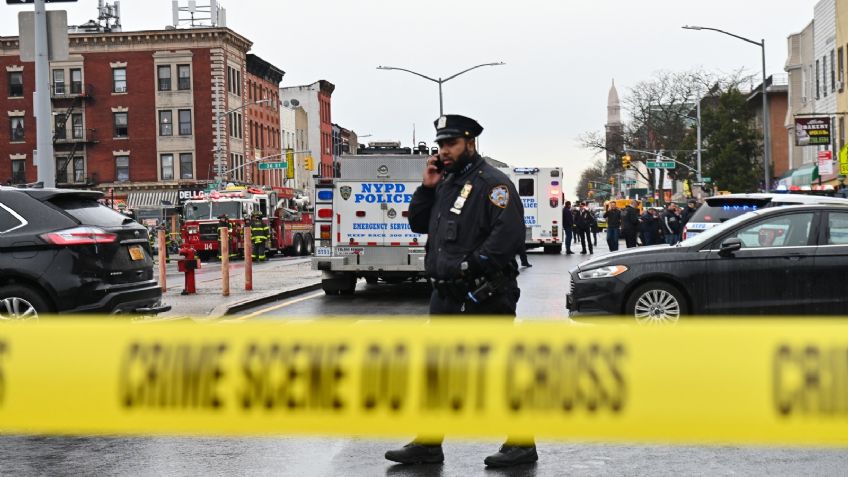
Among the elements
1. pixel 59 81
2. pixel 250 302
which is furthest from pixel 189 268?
pixel 59 81

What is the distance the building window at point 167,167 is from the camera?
7544 centimetres

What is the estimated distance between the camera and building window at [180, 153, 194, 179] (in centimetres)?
7531

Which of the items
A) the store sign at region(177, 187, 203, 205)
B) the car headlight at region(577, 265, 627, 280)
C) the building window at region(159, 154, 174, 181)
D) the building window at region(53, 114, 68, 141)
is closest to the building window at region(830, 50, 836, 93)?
the store sign at region(177, 187, 203, 205)

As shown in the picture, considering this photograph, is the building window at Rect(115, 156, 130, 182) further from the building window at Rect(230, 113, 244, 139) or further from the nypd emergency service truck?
the nypd emergency service truck

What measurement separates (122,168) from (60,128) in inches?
183

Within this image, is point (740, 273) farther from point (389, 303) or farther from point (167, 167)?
point (167, 167)

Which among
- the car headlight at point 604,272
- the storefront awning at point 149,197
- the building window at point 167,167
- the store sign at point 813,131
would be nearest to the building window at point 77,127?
the storefront awning at point 149,197

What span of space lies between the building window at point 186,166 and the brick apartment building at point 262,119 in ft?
13.7

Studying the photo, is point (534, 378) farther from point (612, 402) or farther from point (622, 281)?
point (622, 281)

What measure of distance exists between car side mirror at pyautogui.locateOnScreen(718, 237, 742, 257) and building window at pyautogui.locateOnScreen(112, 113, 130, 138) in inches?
2645

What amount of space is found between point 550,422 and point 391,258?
16.5 meters

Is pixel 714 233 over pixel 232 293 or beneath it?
over

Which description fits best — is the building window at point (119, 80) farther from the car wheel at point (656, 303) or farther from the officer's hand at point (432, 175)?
the officer's hand at point (432, 175)

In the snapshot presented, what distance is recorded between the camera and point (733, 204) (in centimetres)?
1956
